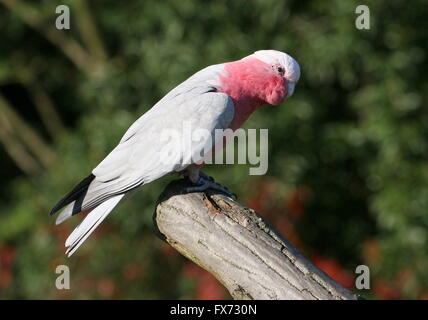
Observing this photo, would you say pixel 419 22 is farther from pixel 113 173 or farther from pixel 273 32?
pixel 113 173

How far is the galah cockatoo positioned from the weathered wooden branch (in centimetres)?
15

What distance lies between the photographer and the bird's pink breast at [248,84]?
346 cm

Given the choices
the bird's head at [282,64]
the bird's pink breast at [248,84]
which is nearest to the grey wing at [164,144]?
the bird's pink breast at [248,84]

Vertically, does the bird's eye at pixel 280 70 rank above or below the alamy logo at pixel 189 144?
above

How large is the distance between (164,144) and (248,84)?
51 centimetres

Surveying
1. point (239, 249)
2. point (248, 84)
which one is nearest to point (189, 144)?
point (248, 84)

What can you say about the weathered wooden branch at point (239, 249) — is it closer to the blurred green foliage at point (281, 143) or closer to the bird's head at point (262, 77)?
the bird's head at point (262, 77)

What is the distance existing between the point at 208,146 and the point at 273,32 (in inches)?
85.6

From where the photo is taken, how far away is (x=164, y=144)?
329 centimetres

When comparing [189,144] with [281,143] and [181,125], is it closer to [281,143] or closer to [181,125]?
[181,125]

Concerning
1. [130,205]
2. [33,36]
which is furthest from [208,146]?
[33,36]

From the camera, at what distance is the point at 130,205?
5164 millimetres

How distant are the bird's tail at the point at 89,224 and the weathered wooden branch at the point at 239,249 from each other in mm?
227

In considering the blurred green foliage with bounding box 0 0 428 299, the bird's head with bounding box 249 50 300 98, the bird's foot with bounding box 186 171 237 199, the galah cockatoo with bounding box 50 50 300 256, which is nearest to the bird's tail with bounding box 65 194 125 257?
the galah cockatoo with bounding box 50 50 300 256
